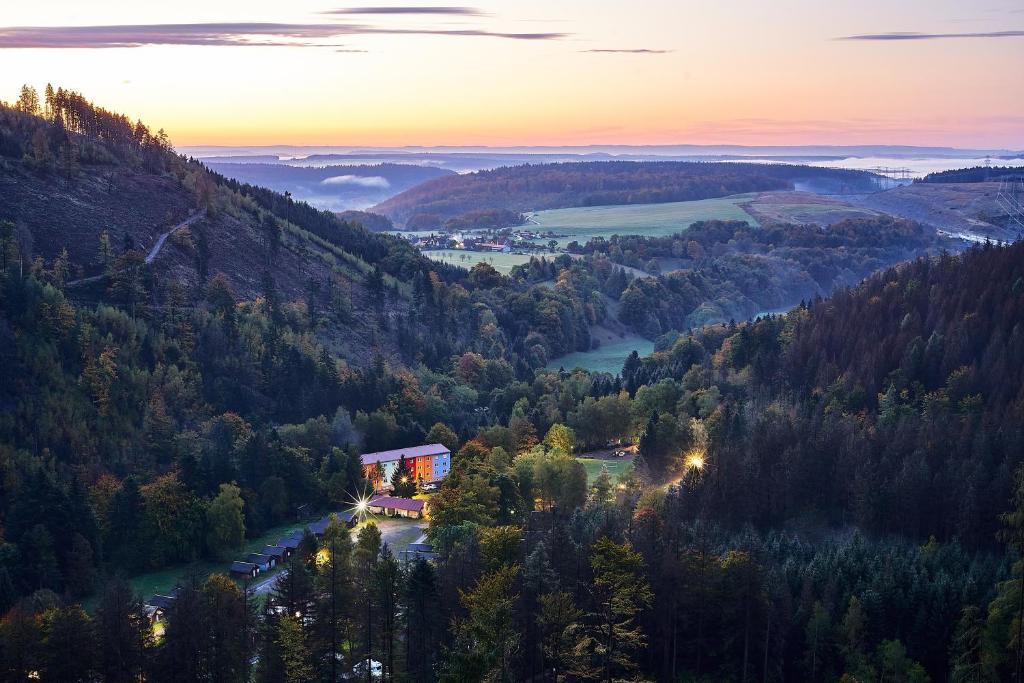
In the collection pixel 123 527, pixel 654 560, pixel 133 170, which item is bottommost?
pixel 123 527

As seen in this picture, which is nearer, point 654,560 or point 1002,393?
point 654,560

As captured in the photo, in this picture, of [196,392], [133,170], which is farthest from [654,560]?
[133,170]

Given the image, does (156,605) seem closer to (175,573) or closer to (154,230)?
(175,573)

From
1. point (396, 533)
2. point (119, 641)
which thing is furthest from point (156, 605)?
point (396, 533)

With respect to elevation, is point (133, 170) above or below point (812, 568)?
above

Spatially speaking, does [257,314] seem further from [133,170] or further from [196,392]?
[133,170]

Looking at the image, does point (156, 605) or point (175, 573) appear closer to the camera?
point (156, 605)

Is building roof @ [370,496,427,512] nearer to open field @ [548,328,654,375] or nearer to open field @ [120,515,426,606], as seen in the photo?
open field @ [120,515,426,606]
